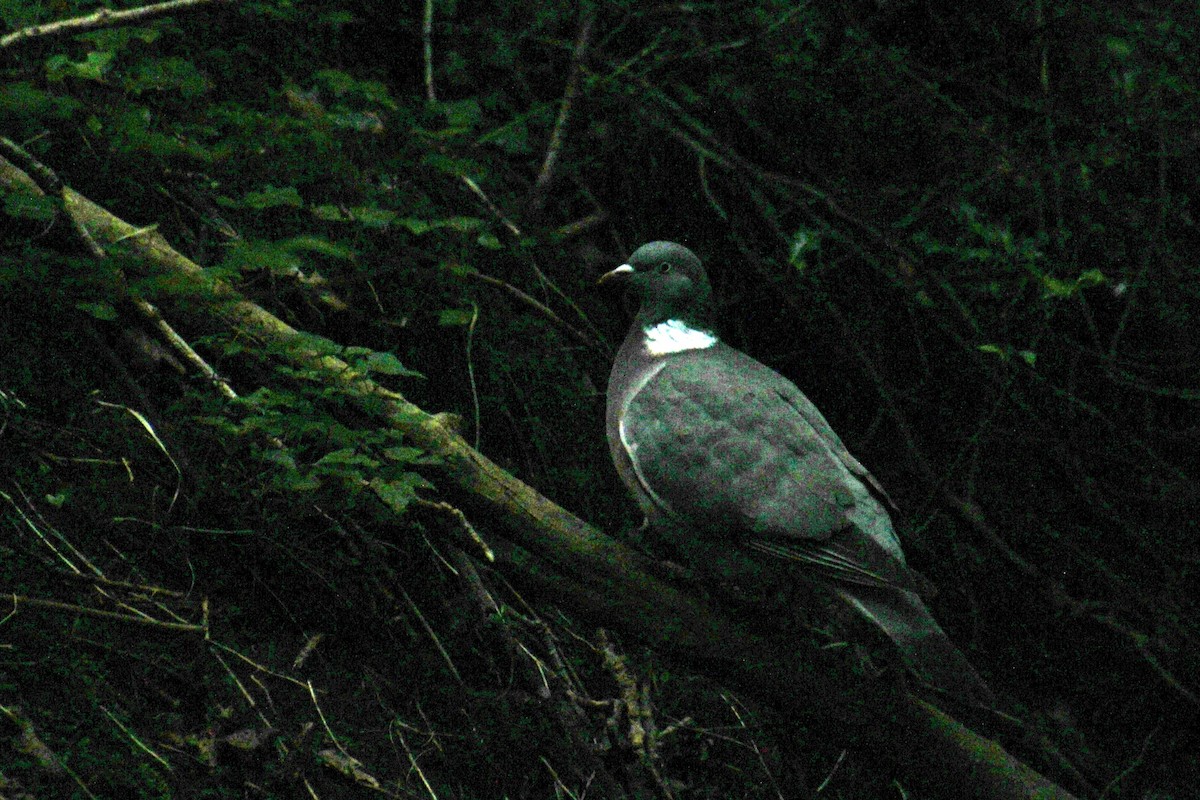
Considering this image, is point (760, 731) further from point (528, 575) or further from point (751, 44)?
point (751, 44)

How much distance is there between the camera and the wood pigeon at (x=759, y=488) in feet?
9.21

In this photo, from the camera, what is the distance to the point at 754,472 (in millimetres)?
2973

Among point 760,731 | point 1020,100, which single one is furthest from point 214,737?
point 1020,100

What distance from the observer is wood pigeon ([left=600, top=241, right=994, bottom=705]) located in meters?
2.81

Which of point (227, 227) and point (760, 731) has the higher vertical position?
point (227, 227)

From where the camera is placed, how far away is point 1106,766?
A: 388cm

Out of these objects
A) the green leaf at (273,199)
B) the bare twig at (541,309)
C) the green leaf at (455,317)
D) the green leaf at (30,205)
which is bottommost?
the bare twig at (541,309)

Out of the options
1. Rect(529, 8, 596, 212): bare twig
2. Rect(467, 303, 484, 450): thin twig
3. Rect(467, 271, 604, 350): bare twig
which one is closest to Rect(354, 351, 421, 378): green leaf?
Rect(467, 303, 484, 450): thin twig

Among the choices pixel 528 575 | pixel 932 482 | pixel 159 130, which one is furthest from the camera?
pixel 932 482

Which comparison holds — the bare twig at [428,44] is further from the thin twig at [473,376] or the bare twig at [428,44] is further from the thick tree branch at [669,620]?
the thick tree branch at [669,620]

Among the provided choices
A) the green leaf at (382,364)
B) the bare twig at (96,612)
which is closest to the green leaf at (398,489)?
the green leaf at (382,364)

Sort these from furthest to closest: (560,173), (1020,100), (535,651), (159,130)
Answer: (1020,100) → (560,173) → (159,130) → (535,651)

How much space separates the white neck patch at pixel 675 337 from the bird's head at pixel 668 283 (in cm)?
2

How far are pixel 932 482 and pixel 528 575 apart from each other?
174 centimetres
